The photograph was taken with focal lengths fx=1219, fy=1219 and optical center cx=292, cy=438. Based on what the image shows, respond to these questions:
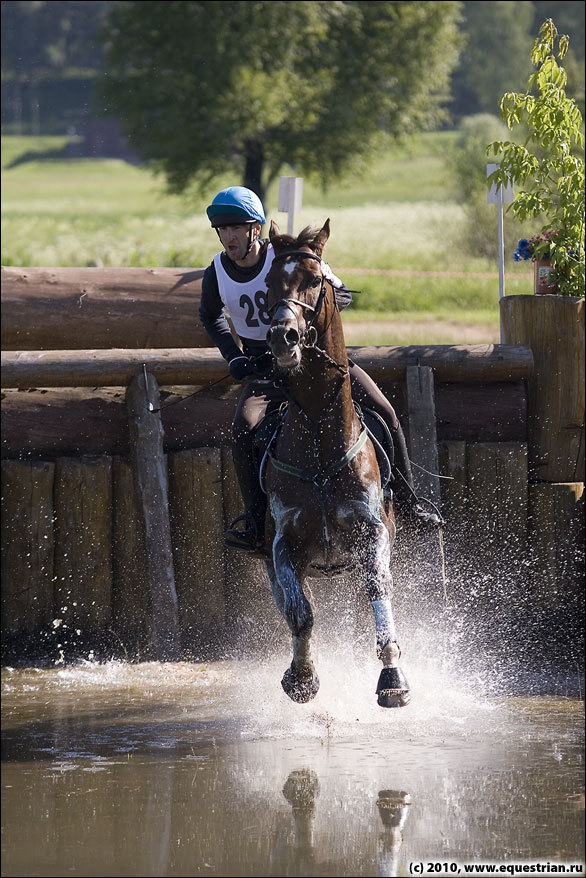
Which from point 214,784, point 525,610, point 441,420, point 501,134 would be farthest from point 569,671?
point 501,134

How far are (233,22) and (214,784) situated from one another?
36452mm

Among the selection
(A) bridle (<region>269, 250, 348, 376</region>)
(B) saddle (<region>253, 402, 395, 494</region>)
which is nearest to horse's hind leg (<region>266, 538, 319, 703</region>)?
(B) saddle (<region>253, 402, 395, 494</region>)

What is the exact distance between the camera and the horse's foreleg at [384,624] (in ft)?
19.1

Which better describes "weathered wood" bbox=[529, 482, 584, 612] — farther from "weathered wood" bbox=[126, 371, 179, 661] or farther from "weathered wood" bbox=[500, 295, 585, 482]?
"weathered wood" bbox=[126, 371, 179, 661]

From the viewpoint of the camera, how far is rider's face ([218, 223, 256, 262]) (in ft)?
21.2

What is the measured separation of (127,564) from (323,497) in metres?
2.86

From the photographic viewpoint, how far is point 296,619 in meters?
6.14

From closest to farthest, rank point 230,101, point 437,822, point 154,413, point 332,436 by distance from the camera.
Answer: point 437,822 < point 332,436 < point 154,413 < point 230,101

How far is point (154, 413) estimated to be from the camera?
8586mm

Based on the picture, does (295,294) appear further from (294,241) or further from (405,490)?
(405,490)

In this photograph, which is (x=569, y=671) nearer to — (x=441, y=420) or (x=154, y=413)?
(x=441, y=420)

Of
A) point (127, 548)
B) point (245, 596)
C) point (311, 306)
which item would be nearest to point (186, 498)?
point (127, 548)

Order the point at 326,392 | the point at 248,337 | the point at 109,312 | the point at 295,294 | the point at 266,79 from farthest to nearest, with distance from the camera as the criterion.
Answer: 1. the point at 266,79
2. the point at 109,312
3. the point at 248,337
4. the point at 326,392
5. the point at 295,294

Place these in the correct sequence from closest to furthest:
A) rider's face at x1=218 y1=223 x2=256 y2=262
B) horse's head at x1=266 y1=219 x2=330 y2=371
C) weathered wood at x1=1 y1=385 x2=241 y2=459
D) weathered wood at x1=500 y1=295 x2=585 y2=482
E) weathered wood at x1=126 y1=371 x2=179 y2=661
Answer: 1. horse's head at x1=266 y1=219 x2=330 y2=371
2. rider's face at x1=218 y1=223 x2=256 y2=262
3. weathered wood at x1=126 y1=371 x2=179 y2=661
4. weathered wood at x1=1 y1=385 x2=241 y2=459
5. weathered wood at x1=500 y1=295 x2=585 y2=482
